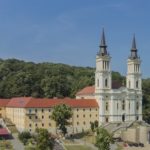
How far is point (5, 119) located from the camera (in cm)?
11412

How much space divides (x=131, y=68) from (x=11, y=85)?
3514cm

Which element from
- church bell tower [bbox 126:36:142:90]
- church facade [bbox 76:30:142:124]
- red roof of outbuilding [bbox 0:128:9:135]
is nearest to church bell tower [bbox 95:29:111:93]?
church facade [bbox 76:30:142:124]

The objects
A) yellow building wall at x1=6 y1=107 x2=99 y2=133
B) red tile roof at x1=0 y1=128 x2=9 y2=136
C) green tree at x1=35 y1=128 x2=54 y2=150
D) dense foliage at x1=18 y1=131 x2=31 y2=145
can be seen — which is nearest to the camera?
green tree at x1=35 y1=128 x2=54 y2=150

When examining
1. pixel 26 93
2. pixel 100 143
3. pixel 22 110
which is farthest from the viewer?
pixel 26 93

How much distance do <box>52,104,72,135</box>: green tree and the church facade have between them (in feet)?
41.1

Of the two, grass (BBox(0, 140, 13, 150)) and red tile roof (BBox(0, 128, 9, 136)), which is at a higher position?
red tile roof (BBox(0, 128, 9, 136))

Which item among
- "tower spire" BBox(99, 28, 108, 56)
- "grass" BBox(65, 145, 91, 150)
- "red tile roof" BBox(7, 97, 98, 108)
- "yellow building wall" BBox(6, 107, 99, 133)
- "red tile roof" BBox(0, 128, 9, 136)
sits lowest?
"grass" BBox(65, 145, 91, 150)

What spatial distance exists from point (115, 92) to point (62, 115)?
17.6m

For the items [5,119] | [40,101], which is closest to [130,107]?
[40,101]

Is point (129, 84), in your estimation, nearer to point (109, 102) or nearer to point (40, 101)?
point (109, 102)

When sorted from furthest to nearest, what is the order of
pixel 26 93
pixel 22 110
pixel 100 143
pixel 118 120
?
pixel 26 93 < pixel 118 120 < pixel 22 110 < pixel 100 143

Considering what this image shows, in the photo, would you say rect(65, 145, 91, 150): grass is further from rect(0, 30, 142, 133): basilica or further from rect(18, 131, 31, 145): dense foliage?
rect(0, 30, 142, 133): basilica

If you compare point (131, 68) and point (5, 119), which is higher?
point (131, 68)

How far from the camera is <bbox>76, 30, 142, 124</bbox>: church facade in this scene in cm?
11094
